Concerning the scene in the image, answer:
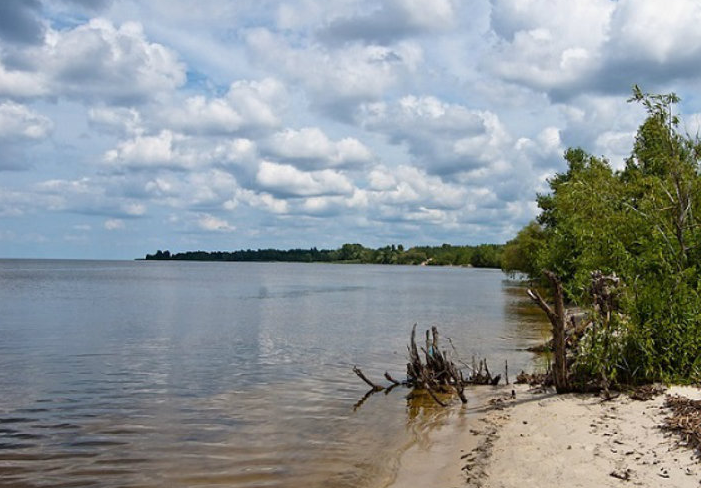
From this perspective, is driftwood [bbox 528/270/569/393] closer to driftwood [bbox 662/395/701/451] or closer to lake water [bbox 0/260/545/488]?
lake water [bbox 0/260/545/488]

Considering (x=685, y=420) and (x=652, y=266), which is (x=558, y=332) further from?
(x=685, y=420)

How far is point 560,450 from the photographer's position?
955cm

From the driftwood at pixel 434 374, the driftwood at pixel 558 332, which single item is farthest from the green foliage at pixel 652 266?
the driftwood at pixel 434 374

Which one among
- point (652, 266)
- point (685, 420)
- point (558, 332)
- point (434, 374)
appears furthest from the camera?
point (434, 374)

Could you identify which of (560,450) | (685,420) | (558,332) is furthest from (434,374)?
(685,420)

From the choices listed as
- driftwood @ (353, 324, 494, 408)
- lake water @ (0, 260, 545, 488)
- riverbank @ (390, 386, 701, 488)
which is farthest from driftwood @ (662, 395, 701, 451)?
driftwood @ (353, 324, 494, 408)

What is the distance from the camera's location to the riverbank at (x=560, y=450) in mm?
8125

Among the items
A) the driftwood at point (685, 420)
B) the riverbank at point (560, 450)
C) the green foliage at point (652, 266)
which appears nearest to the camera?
the riverbank at point (560, 450)

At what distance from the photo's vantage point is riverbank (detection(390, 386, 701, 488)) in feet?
26.7

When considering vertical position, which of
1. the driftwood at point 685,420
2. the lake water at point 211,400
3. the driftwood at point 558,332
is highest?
the driftwood at point 558,332

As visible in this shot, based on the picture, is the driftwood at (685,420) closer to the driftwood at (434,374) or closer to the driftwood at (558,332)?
the driftwood at (558,332)

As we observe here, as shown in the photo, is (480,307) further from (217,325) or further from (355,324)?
(217,325)

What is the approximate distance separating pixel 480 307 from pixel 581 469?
4066 cm

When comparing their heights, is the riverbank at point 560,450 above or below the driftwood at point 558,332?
below
